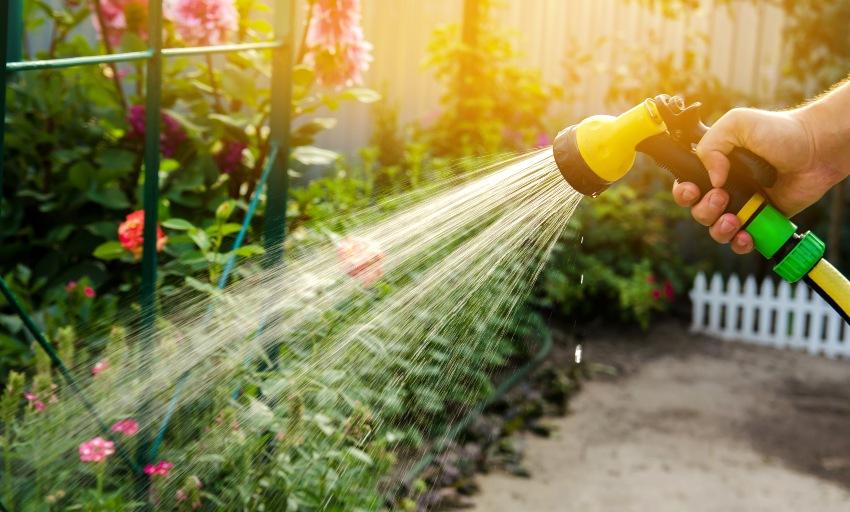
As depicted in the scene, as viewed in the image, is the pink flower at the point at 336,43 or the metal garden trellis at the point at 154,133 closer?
the metal garden trellis at the point at 154,133

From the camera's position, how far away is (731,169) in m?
1.55

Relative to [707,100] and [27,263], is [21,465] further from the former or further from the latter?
[707,100]

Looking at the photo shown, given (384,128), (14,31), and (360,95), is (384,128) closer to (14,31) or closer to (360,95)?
(360,95)

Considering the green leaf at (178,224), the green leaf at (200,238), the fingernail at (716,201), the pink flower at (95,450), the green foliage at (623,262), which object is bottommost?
the green foliage at (623,262)

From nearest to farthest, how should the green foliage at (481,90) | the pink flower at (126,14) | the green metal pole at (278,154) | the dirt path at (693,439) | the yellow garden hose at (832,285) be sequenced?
the yellow garden hose at (832,285) → the green metal pole at (278,154) → the pink flower at (126,14) → the dirt path at (693,439) → the green foliage at (481,90)

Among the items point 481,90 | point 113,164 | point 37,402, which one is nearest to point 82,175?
point 113,164

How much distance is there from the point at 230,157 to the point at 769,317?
405 centimetres

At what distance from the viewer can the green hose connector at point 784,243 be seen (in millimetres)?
1448

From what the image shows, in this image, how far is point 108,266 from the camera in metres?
2.86

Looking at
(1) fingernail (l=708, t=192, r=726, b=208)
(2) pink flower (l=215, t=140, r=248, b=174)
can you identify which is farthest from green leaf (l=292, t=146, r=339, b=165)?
(1) fingernail (l=708, t=192, r=726, b=208)

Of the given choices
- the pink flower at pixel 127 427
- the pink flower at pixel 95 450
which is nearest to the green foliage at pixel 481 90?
the pink flower at pixel 127 427

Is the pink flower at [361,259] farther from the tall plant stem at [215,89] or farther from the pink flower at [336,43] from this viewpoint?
the tall plant stem at [215,89]

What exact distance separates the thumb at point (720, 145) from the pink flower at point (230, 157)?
5.39 ft

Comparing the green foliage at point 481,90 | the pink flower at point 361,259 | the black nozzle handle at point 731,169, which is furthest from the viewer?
the green foliage at point 481,90
